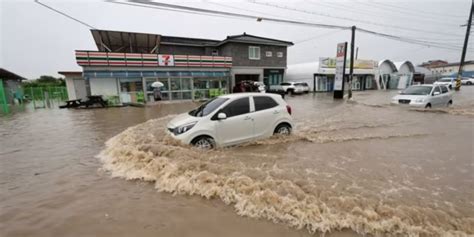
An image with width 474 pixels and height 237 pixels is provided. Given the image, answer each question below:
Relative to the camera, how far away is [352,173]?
4.37 m

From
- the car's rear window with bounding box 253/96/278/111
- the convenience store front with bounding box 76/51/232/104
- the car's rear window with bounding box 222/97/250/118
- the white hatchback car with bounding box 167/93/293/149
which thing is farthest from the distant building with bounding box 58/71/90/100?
the car's rear window with bounding box 253/96/278/111

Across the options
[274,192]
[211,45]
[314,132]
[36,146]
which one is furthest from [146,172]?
[211,45]

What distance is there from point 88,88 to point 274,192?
60.7 ft

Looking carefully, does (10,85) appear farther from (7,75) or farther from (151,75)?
(151,75)

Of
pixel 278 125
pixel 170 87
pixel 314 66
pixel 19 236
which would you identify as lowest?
pixel 19 236

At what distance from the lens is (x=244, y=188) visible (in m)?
3.68

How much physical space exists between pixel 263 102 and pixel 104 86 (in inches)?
632

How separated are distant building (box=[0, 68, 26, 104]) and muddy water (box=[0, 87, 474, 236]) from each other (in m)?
24.1

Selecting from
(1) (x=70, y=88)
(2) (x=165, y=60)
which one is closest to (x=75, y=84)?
(1) (x=70, y=88)

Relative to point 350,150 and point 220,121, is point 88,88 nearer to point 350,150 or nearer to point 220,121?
point 220,121

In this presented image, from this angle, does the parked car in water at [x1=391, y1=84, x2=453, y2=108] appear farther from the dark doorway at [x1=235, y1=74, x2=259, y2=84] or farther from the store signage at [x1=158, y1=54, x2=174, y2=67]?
the store signage at [x1=158, y1=54, x2=174, y2=67]

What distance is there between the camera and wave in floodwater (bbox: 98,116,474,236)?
2789 millimetres

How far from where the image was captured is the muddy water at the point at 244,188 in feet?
9.37

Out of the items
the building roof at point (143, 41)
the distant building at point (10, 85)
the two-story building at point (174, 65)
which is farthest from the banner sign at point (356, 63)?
the distant building at point (10, 85)
